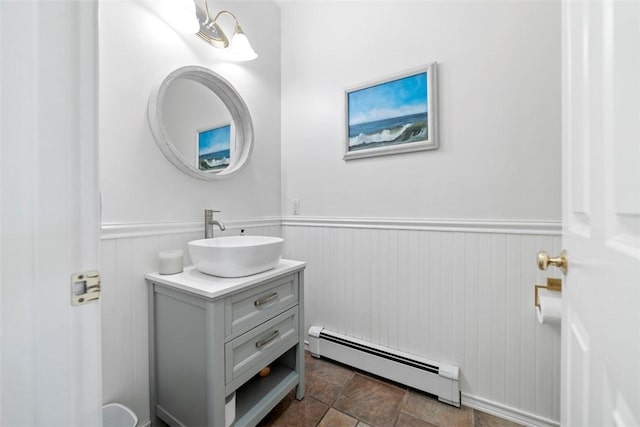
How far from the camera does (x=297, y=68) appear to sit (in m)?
1.94

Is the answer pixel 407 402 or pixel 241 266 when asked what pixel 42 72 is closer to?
pixel 241 266

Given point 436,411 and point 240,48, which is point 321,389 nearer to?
point 436,411

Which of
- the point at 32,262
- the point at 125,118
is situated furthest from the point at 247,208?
the point at 32,262

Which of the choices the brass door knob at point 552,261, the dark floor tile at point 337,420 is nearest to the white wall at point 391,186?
the dark floor tile at point 337,420

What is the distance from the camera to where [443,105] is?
142cm

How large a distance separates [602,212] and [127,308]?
1551 mm

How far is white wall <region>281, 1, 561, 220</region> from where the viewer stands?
3.99ft

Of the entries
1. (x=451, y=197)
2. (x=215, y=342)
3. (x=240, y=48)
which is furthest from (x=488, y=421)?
(x=240, y=48)

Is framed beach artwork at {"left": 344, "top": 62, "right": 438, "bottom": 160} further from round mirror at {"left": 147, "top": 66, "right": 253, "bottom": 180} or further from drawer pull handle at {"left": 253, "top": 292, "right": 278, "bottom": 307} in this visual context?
drawer pull handle at {"left": 253, "top": 292, "right": 278, "bottom": 307}

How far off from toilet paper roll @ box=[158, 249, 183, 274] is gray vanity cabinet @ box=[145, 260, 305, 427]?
34mm

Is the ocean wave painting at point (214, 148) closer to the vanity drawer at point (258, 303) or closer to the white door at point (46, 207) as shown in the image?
the vanity drawer at point (258, 303)

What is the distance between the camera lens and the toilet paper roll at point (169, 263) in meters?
1.17

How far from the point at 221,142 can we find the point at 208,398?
1.30 metres

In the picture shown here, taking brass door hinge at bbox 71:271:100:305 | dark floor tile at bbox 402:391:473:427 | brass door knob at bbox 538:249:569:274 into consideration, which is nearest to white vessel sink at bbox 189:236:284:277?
brass door hinge at bbox 71:271:100:305
